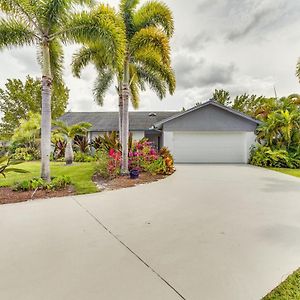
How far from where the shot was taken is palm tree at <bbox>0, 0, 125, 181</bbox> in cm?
683

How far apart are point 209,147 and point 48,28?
12.7 m

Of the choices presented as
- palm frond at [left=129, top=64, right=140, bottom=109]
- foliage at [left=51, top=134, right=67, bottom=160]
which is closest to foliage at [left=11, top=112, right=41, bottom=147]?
foliage at [left=51, top=134, right=67, bottom=160]

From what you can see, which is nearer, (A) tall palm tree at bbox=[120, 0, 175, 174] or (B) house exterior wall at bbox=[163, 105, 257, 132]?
(A) tall palm tree at bbox=[120, 0, 175, 174]

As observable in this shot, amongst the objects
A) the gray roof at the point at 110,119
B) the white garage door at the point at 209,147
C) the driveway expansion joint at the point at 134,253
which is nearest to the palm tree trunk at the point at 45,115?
the driveway expansion joint at the point at 134,253

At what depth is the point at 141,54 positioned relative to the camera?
970cm

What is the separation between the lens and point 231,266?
268 centimetres

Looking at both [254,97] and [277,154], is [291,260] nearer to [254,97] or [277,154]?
[277,154]

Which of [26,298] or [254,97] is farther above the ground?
[254,97]

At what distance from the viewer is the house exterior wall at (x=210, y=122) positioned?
15492 millimetres

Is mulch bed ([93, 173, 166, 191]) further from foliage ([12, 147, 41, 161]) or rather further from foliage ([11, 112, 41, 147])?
foliage ([12, 147, 41, 161])

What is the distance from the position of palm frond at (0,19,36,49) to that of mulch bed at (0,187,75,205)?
5.34 meters

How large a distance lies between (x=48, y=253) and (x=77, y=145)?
54.6 feet

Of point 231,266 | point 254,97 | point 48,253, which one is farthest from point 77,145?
point 254,97

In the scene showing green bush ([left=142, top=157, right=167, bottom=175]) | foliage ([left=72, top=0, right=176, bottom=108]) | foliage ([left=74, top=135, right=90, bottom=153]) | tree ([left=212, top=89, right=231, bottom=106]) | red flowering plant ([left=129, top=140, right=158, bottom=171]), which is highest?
tree ([left=212, top=89, right=231, bottom=106])
